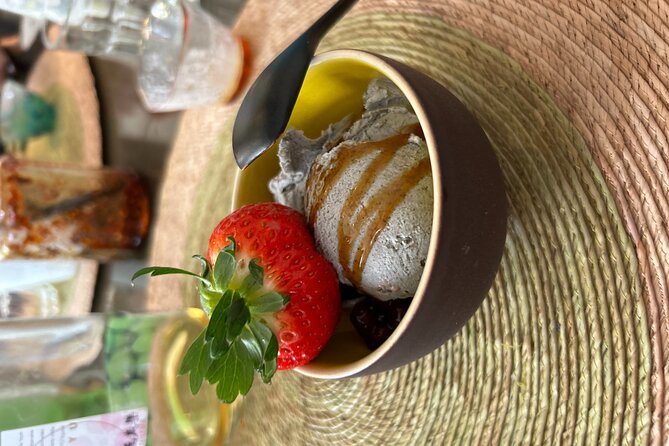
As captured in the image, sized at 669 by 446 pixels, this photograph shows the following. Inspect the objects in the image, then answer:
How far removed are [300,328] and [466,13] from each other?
0.25 m

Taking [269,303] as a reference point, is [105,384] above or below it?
below

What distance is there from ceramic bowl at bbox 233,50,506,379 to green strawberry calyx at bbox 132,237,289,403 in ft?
0.17

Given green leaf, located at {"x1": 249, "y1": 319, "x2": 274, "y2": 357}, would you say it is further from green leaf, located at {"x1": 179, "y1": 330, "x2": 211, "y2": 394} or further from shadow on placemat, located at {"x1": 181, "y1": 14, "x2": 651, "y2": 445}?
shadow on placemat, located at {"x1": 181, "y1": 14, "x2": 651, "y2": 445}

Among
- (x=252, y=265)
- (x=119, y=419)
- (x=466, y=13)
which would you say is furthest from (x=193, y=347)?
(x=466, y=13)

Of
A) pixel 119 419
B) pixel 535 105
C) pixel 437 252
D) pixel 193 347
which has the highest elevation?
pixel 535 105

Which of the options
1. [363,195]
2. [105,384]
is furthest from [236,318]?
[105,384]

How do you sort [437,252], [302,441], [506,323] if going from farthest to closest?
[302,441], [506,323], [437,252]

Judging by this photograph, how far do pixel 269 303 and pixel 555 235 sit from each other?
183 millimetres

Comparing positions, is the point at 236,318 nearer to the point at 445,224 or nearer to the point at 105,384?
the point at 445,224

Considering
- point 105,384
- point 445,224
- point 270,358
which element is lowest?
point 105,384

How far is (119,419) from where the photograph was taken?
0.49 m

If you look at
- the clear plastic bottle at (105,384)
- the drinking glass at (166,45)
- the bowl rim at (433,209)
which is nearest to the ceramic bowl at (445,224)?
the bowl rim at (433,209)

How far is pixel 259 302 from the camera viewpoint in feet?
1.13

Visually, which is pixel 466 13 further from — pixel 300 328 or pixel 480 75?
pixel 300 328
